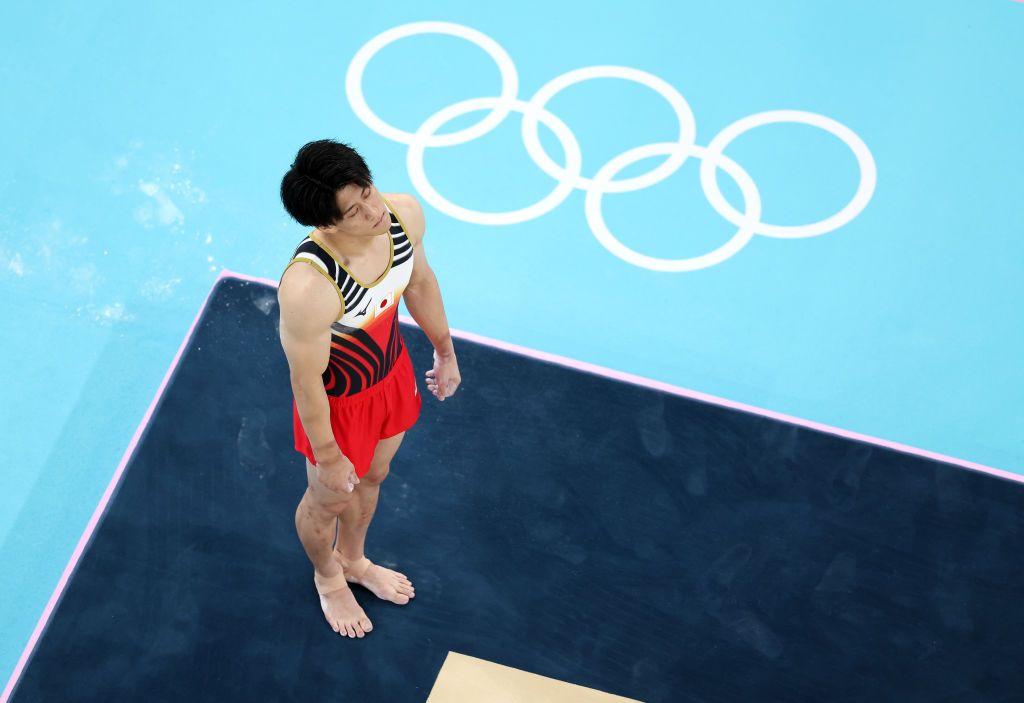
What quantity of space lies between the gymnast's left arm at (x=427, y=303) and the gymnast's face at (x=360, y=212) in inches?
9.4

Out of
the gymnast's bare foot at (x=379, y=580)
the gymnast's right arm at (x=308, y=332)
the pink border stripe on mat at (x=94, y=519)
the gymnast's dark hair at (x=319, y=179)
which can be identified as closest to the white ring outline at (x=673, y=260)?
the pink border stripe on mat at (x=94, y=519)

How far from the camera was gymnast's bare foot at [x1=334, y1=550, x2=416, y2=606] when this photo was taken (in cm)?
386

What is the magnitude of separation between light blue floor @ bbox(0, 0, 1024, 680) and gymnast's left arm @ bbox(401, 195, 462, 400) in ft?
2.99

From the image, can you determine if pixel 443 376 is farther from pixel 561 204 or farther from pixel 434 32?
pixel 434 32

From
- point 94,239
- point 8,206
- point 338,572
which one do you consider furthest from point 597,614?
point 8,206

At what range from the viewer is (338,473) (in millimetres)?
3113

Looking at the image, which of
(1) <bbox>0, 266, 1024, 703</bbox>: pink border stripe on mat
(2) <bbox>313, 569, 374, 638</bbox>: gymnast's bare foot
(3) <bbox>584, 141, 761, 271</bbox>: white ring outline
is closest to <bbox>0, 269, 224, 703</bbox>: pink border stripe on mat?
(1) <bbox>0, 266, 1024, 703</bbox>: pink border stripe on mat

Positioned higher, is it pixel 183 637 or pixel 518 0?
pixel 518 0

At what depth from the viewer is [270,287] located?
4.71 metres

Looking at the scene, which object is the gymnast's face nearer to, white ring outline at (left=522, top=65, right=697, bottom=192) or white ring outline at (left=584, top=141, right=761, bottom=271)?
white ring outline at (left=584, top=141, right=761, bottom=271)

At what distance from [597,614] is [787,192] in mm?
2317

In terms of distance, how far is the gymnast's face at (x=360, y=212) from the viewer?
105 inches

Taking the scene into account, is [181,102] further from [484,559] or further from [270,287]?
[484,559]

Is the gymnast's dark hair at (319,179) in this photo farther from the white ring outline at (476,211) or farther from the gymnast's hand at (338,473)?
the white ring outline at (476,211)
